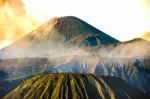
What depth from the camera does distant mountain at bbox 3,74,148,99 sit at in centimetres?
18188

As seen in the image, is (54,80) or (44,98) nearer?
(44,98)

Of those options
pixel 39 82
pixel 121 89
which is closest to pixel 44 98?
pixel 39 82

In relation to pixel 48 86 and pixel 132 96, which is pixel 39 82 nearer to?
pixel 48 86

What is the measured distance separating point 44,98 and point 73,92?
1365 centimetres

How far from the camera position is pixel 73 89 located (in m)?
187

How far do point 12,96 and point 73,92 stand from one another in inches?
1159

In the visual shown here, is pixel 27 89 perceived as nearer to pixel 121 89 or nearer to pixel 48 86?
pixel 48 86

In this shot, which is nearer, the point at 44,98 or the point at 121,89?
the point at 44,98

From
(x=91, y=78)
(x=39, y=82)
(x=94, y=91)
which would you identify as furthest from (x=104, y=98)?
(x=39, y=82)

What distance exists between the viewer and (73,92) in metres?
184

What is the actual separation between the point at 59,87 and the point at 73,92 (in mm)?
7712

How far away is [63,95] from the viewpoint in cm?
18038

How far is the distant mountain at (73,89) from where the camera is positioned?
182 meters

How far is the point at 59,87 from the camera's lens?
618 feet
